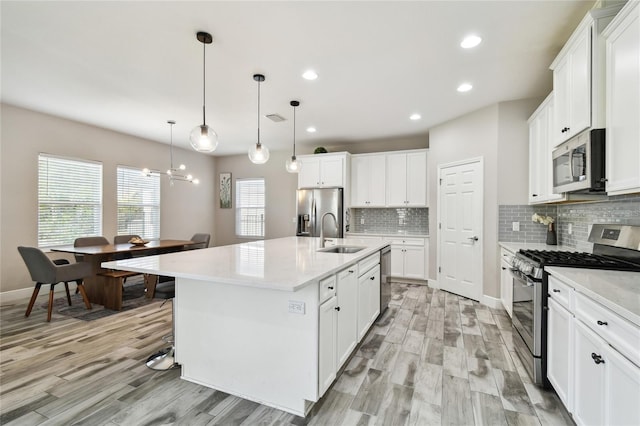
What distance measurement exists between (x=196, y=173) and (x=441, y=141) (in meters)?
5.48

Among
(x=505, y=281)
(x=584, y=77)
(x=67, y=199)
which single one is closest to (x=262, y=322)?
(x=584, y=77)

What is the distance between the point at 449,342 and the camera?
9.32ft

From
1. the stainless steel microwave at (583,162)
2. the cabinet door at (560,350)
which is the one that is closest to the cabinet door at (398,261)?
the stainless steel microwave at (583,162)

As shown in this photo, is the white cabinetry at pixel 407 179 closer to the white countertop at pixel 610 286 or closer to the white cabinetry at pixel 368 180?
the white cabinetry at pixel 368 180

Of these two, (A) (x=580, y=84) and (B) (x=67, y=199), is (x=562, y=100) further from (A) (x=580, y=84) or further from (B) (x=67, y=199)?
(B) (x=67, y=199)

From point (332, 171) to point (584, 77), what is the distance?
4.00 m

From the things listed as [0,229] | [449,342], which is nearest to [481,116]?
[449,342]

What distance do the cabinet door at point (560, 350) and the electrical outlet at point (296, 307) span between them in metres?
1.54

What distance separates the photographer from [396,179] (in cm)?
545

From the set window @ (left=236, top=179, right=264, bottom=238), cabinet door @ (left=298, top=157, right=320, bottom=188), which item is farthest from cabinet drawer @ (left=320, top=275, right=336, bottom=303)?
window @ (left=236, top=179, right=264, bottom=238)

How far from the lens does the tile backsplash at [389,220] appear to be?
5590mm

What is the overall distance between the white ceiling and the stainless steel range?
5.55 feet

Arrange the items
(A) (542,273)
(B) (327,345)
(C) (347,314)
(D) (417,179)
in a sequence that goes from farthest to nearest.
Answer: (D) (417,179), (C) (347,314), (A) (542,273), (B) (327,345)

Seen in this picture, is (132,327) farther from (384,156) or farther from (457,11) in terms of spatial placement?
(384,156)
